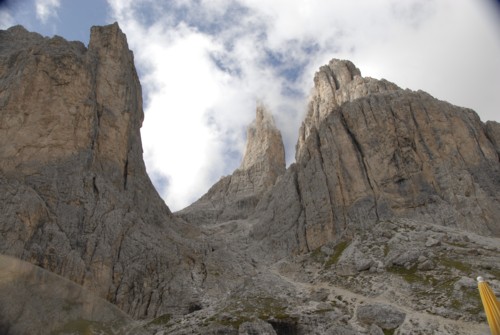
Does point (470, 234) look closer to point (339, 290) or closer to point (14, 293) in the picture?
point (339, 290)

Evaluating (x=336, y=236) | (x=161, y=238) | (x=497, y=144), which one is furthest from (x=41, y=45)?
(x=497, y=144)

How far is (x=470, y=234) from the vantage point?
5684 centimetres

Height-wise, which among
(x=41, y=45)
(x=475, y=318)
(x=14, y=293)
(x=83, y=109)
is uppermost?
(x=41, y=45)

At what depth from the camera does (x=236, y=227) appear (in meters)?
92.4

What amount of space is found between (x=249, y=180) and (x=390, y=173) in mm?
63064

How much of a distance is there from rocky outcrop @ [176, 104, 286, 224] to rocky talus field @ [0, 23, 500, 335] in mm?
19066

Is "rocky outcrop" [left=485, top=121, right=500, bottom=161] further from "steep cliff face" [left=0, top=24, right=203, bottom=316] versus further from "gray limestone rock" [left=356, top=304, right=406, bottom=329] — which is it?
"steep cliff face" [left=0, top=24, right=203, bottom=316]

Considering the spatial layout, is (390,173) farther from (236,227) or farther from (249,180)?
(249,180)

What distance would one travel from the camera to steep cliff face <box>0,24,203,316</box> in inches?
1994

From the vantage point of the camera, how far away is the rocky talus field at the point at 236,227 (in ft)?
146

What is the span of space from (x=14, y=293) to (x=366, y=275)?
38.5 m

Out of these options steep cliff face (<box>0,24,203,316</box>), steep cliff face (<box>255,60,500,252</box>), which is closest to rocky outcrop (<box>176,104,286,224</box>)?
steep cliff face (<box>255,60,500,252</box>)

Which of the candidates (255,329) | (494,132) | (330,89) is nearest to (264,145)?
(330,89)

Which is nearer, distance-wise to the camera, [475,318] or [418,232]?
[475,318]
